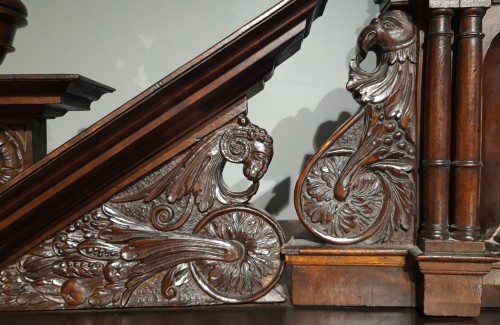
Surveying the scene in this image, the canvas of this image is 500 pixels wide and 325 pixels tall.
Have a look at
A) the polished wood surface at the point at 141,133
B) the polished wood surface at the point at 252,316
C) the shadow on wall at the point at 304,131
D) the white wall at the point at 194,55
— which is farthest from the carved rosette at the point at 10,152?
the shadow on wall at the point at 304,131

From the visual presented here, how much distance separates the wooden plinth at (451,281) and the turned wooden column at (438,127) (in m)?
0.02

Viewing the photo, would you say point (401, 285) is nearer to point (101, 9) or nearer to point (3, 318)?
point (3, 318)

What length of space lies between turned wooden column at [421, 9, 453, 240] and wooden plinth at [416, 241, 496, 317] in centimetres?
2

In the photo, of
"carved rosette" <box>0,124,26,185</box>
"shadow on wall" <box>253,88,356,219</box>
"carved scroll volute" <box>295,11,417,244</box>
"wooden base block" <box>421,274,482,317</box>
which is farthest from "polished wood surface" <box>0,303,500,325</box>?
"shadow on wall" <box>253,88,356,219</box>

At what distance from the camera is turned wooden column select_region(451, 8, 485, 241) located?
79cm

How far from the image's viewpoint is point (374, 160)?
0.85 m

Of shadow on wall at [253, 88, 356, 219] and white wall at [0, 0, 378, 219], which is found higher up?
white wall at [0, 0, 378, 219]

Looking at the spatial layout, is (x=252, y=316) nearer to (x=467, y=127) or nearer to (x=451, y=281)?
(x=451, y=281)

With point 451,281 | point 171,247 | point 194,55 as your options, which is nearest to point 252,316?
point 171,247

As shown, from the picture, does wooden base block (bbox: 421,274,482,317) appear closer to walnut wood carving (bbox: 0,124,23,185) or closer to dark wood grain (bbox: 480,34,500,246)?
dark wood grain (bbox: 480,34,500,246)

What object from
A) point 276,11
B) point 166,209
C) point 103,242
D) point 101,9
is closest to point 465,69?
point 276,11

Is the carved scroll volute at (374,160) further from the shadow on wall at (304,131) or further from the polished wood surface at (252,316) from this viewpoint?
the shadow on wall at (304,131)

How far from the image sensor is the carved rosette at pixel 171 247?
0.86 meters

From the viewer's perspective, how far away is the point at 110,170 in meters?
0.85
